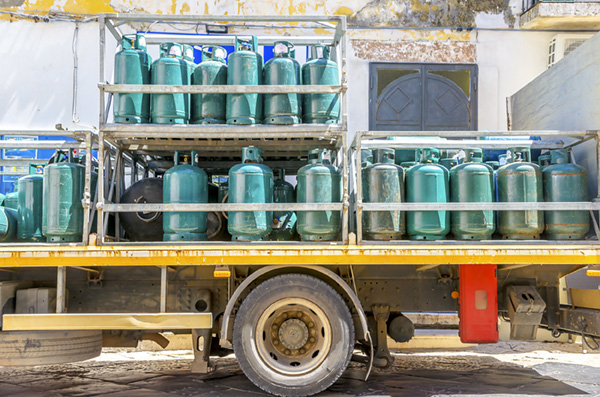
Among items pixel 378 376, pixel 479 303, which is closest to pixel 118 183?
pixel 378 376

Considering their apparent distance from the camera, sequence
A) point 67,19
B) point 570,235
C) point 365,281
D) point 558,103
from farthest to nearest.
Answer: point 67,19, point 558,103, point 365,281, point 570,235

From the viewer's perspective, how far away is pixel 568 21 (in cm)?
897

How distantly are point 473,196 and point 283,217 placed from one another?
1880 millimetres

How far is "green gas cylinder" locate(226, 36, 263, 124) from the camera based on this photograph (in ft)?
17.1

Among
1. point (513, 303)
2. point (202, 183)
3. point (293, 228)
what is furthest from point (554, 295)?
point (202, 183)

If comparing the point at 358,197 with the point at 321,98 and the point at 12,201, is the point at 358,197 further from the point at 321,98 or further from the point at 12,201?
the point at 12,201

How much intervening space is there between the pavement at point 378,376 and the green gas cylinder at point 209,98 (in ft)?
8.76

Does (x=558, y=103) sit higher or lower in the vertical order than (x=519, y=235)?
higher

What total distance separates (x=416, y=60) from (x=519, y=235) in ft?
15.7

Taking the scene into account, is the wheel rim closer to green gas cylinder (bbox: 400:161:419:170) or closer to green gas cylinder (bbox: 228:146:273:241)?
Answer: green gas cylinder (bbox: 228:146:273:241)

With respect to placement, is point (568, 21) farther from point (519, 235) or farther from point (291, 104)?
point (291, 104)

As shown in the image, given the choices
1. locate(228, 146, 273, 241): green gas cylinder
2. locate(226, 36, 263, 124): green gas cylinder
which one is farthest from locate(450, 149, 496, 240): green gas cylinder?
locate(226, 36, 263, 124): green gas cylinder

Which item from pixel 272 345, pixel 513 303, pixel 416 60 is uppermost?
pixel 416 60

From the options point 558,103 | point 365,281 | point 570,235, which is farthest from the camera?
point 558,103
